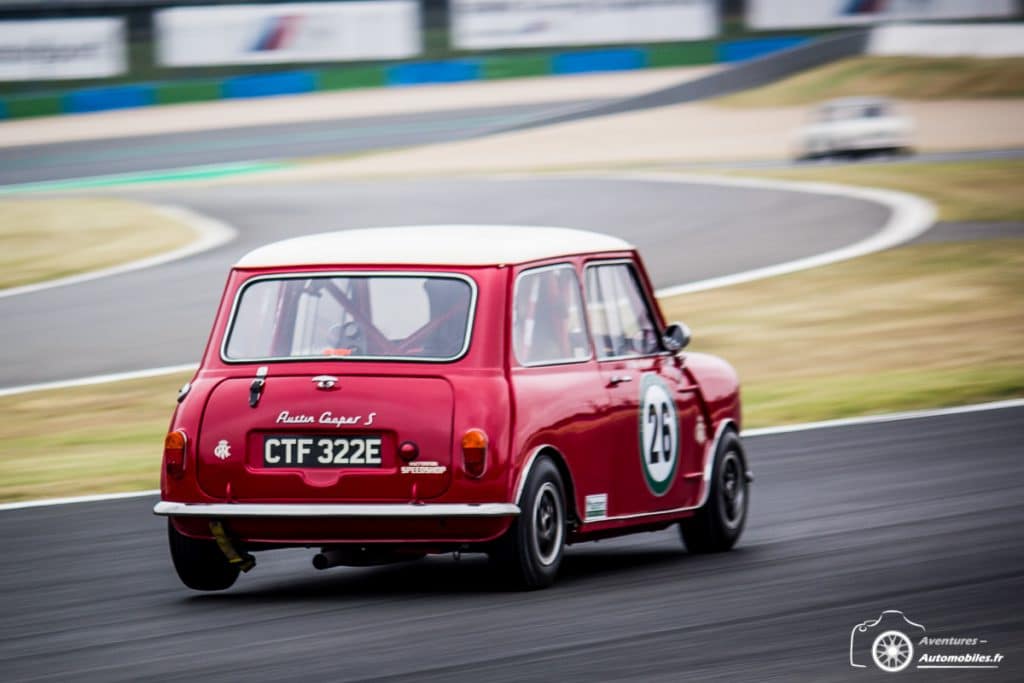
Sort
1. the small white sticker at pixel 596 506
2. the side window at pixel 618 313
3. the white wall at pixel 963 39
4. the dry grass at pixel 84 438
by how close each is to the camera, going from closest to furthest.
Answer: the small white sticker at pixel 596 506, the side window at pixel 618 313, the dry grass at pixel 84 438, the white wall at pixel 963 39

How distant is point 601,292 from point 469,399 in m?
1.24

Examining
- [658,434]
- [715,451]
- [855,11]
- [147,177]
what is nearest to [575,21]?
[855,11]

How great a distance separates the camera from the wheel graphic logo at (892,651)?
5.55 m

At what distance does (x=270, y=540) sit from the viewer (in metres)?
6.88

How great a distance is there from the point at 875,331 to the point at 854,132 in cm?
1962

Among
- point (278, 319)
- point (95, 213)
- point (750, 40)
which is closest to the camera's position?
point (278, 319)

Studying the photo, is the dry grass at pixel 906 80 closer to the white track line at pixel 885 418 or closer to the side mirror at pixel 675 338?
the white track line at pixel 885 418

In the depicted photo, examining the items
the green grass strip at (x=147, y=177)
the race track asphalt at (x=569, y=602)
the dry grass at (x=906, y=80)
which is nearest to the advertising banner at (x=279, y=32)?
the green grass strip at (x=147, y=177)

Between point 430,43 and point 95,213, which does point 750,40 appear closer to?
point 430,43

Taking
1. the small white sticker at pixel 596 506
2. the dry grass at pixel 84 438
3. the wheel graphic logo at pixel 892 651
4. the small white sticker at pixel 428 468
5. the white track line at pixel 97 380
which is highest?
the small white sticker at pixel 428 468

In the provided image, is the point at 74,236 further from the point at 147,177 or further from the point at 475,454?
the point at 475,454

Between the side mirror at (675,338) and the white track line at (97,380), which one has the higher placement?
the side mirror at (675,338)

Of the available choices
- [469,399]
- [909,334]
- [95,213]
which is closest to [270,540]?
[469,399]

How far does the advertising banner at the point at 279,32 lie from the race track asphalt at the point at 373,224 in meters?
15.5
